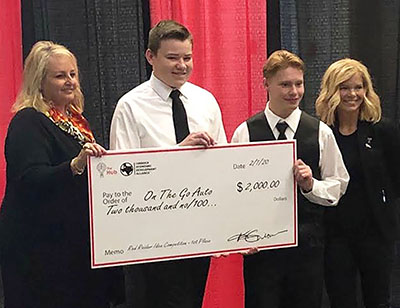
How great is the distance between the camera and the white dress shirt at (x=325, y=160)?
6.50 ft

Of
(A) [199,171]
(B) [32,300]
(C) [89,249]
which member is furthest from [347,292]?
(B) [32,300]

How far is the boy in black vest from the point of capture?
196 centimetres

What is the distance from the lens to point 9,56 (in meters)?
2.41

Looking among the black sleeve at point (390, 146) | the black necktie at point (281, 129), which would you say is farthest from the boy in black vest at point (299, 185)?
the black sleeve at point (390, 146)

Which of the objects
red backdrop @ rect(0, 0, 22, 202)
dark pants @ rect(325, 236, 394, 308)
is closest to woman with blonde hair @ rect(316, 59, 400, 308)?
dark pants @ rect(325, 236, 394, 308)

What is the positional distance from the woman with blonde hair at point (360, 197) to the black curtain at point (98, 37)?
2.78ft

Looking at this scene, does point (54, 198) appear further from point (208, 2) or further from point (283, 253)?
point (208, 2)

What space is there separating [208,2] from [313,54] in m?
0.54

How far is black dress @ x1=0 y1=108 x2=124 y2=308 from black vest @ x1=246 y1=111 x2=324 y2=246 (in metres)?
0.61

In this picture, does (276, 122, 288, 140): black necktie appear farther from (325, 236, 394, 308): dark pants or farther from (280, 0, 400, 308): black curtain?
(280, 0, 400, 308): black curtain

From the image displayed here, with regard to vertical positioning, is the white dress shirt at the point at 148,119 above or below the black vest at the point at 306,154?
above
